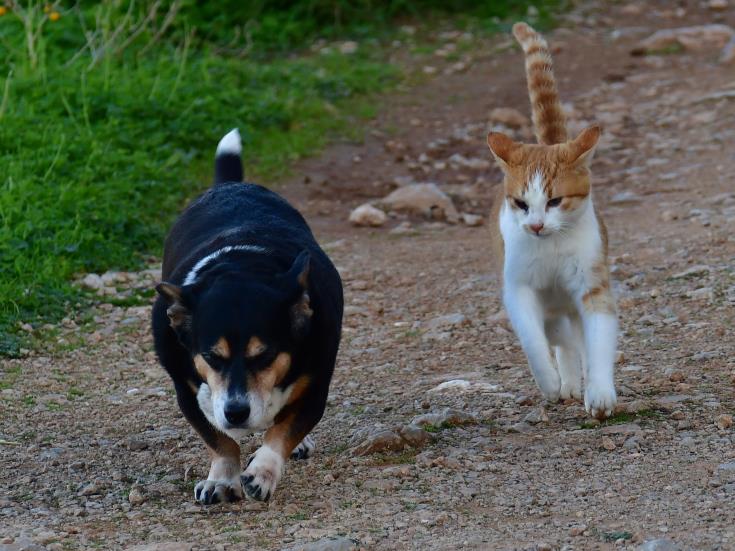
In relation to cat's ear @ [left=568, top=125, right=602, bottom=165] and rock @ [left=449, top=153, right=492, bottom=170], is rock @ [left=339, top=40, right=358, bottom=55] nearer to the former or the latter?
rock @ [left=449, top=153, right=492, bottom=170]

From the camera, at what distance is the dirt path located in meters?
4.63

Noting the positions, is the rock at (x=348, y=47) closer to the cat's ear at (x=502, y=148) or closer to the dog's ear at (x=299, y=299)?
the cat's ear at (x=502, y=148)

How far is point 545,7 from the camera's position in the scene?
15.8 metres

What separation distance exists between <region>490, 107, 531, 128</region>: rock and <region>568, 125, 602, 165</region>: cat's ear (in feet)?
21.2

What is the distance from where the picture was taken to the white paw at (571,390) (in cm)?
618

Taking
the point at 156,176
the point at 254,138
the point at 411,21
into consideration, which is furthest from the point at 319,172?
the point at 411,21

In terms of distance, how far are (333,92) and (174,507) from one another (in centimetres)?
855

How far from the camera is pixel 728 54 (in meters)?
13.8

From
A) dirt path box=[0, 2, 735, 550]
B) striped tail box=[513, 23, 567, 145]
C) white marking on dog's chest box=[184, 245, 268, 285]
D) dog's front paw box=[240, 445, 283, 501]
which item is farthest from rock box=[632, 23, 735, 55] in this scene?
dog's front paw box=[240, 445, 283, 501]

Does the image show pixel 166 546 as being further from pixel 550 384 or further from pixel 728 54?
pixel 728 54

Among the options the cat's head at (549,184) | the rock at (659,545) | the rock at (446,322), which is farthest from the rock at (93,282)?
the rock at (659,545)

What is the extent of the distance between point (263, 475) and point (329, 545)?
0.71 m

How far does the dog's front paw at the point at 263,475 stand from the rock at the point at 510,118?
309 inches

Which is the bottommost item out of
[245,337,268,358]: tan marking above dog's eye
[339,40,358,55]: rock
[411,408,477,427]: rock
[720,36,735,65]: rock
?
[339,40,358,55]: rock
